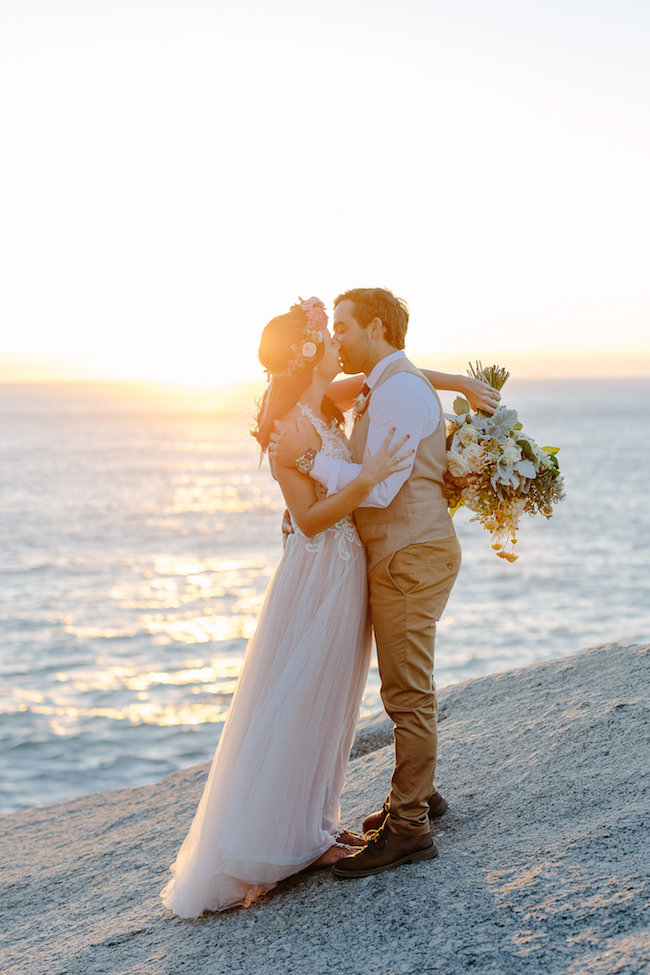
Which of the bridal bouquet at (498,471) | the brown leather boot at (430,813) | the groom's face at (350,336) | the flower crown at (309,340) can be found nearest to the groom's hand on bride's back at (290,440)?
the flower crown at (309,340)

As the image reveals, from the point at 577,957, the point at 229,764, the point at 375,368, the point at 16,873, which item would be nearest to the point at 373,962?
the point at 577,957

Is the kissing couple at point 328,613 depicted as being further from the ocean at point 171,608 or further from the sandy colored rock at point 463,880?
the ocean at point 171,608

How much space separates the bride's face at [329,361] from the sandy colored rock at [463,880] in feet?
7.43

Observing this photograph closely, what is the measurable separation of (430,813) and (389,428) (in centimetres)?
206

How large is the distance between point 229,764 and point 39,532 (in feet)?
85.4

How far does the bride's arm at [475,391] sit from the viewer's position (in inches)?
182

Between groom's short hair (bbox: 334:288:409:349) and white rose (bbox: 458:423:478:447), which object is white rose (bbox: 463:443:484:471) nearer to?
white rose (bbox: 458:423:478:447)

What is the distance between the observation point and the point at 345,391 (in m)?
4.75

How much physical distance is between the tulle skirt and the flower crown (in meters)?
0.79

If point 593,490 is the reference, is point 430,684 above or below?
above

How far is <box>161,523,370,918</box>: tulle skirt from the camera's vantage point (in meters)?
4.29

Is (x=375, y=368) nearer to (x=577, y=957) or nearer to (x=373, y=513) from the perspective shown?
(x=373, y=513)

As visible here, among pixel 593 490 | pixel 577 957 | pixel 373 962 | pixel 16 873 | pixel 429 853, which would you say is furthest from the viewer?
pixel 593 490

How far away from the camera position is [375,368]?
4332 mm
